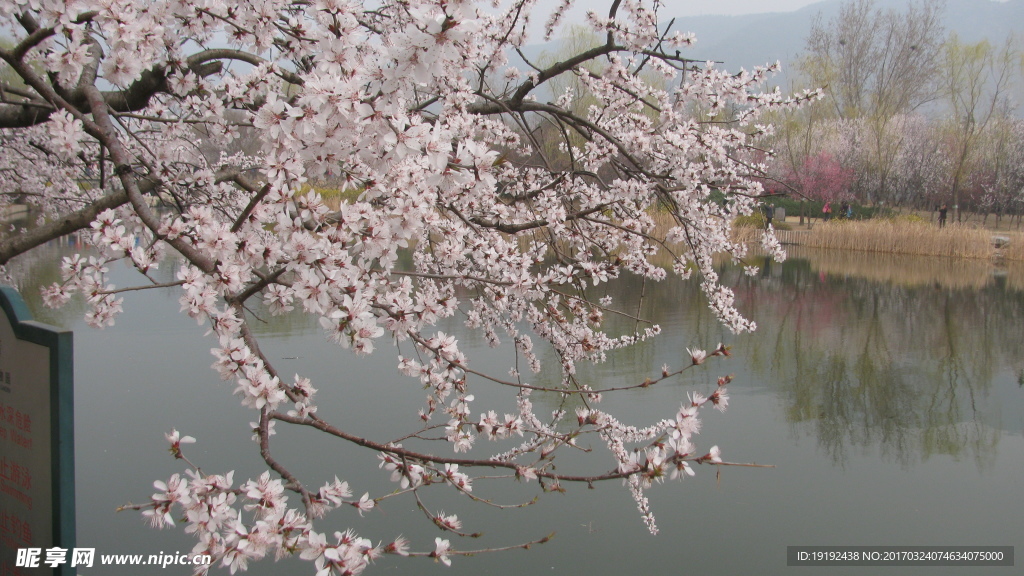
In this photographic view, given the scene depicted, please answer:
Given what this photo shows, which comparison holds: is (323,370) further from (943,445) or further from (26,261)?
(26,261)

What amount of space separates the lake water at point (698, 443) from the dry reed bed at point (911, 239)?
702cm

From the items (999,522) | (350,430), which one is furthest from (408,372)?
(999,522)

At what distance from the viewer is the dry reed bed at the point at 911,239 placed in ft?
49.1

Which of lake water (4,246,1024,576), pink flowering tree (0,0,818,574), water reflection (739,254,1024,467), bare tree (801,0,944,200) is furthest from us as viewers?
bare tree (801,0,944,200)

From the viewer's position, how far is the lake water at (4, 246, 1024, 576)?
3.62 metres

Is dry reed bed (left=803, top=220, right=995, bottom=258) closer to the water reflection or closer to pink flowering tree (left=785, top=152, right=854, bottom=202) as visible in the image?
the water reflection

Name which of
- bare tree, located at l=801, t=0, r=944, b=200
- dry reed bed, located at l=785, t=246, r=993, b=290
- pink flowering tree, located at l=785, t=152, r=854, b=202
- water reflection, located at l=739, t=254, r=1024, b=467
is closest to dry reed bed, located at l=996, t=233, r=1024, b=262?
dry reed bed, located at l=785, t=246, r=993, b=290

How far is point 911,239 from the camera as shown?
1560 cm

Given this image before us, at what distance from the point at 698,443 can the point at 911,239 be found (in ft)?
44.4

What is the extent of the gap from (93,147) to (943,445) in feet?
20.2

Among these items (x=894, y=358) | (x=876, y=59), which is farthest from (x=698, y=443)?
(x=876, y=59)

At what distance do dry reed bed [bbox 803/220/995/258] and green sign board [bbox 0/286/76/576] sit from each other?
1727 centimetres

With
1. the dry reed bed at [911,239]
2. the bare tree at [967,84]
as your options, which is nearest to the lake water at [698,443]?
the dry reed bed at [911,239]

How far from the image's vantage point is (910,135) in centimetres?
2719
